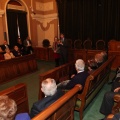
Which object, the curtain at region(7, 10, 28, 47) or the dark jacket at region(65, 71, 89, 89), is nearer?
the dark jacket at region(65, 71, 89, 89)

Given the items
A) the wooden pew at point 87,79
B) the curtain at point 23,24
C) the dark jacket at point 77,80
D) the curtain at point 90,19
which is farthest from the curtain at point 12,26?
the dark jacket at point 77,80

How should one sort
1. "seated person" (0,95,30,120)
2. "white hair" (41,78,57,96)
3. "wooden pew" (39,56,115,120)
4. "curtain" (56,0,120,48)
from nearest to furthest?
"seated person" (0,95,30,120), "white hair" (41,78,57,96), "wooden pew" (39,56,115,120), "curtain" (56,0,120,48)

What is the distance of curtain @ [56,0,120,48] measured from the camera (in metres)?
8.60

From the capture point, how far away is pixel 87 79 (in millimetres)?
2611

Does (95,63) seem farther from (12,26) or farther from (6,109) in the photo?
(12,26)

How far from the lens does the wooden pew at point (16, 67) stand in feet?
17.0

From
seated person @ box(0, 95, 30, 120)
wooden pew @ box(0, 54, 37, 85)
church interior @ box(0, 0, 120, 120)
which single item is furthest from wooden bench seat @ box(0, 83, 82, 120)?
wooden pew @ box(0, 54, 37, 85)

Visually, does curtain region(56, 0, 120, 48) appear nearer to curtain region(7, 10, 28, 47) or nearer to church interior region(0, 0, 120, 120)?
church interior region(0, 0, 120, 120)

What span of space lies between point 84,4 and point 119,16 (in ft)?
7.04

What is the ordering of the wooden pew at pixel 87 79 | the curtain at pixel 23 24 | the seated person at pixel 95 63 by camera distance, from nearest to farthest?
1. the wooden pew at pixel 87 79
2. the seated person at pixel 95 63
3. the curtain at pixel 23 24

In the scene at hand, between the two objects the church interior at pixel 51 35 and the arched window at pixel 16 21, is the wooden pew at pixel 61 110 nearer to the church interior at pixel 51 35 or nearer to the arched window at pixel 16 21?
the church interior at pixel 51 35

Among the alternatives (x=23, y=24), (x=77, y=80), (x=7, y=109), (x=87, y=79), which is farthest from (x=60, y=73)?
(x=23, y=24)

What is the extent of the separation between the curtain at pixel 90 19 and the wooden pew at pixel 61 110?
7390 mm

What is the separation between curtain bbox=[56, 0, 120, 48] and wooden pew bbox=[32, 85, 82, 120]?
24.2ft
